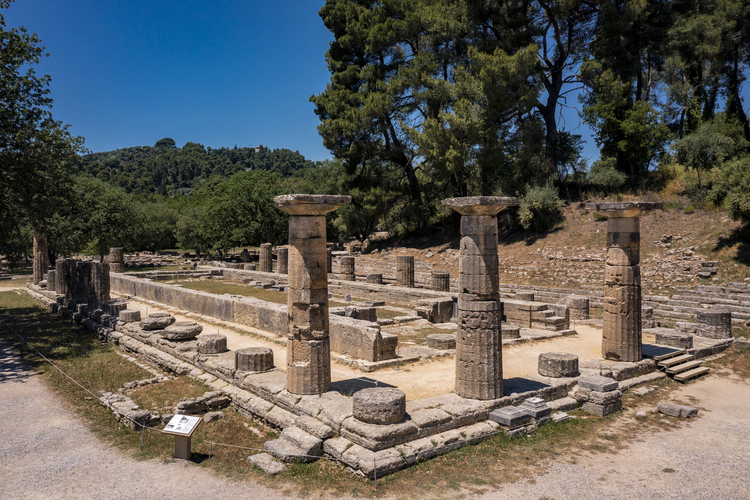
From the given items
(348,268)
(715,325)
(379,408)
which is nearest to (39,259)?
(348,268)

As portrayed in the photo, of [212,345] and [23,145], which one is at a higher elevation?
[23,145]

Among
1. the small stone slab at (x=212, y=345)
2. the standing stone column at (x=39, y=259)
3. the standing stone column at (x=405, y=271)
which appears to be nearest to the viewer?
the small stone slab at (x=212, y=345)

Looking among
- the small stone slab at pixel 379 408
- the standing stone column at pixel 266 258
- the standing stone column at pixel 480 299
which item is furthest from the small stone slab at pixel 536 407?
the standing stone column at pixel 266 258

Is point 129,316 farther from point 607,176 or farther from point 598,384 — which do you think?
point 607,176

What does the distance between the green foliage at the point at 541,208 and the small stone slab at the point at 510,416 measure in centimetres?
2226

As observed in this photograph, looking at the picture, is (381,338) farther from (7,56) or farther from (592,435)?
(7,56)

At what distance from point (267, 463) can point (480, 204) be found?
15.7 ft

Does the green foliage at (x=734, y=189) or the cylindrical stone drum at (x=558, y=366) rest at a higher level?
the green foliage at (x=734, y=189)

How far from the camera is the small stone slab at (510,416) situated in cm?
730

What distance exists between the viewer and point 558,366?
9.23 metres

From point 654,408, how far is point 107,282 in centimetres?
1693

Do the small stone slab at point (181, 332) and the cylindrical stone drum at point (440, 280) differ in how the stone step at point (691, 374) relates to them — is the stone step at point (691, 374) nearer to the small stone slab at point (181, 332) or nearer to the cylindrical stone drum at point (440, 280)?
the cylindrical stone drum at point (440, 280)

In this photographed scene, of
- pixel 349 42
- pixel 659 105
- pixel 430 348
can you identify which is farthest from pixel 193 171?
pixel 430 348

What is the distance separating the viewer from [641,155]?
2820cm
